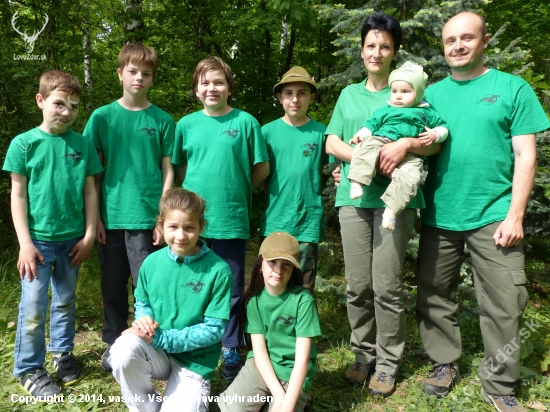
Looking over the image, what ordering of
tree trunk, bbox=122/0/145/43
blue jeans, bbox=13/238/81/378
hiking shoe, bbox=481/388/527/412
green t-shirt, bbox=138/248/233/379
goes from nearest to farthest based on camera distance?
green t-shirt, bbox=138/248/233/379
hiking shoe, bbox=481/388/527/412
blue jeans, bbox=13/238/81/378
tree trunk, bbox=122/0/145/43

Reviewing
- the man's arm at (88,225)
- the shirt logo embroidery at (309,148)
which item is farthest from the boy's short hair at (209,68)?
the man's arm at (88,225)

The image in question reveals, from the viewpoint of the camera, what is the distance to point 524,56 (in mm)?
4445

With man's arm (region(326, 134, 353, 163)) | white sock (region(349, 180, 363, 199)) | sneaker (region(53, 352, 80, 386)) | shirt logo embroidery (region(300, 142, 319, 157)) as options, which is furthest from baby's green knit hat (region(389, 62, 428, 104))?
sneaker (region(53, 352, 80, 386))

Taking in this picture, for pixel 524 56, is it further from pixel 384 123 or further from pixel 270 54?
pixel 270 54

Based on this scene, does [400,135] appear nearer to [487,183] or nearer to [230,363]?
[487,183]

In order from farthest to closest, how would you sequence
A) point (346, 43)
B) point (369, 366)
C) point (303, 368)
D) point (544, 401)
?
1. point (346, 43)
2. point (369, 366)
3. point (544, 401)
4. point (303, 368)

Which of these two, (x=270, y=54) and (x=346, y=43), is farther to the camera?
(x=270, y=54)

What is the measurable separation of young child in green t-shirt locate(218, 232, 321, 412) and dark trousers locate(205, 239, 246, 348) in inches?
22.0

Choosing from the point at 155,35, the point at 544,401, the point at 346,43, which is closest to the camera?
the point at 544,401

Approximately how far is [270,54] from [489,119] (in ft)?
19.1

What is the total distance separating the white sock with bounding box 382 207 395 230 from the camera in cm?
287

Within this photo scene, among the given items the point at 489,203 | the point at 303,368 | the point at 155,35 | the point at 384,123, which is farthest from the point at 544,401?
the point at 155,35

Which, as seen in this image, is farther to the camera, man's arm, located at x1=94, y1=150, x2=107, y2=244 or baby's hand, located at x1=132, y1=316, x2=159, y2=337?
man's arm, located at x1=94, y1=150, x2=107, y2=244

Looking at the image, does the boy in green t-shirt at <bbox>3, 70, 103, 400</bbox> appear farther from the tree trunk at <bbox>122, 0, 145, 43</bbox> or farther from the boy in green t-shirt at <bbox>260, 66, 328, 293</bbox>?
the tree trunk at <bbox>122, 0, 145, 43</bbox>
